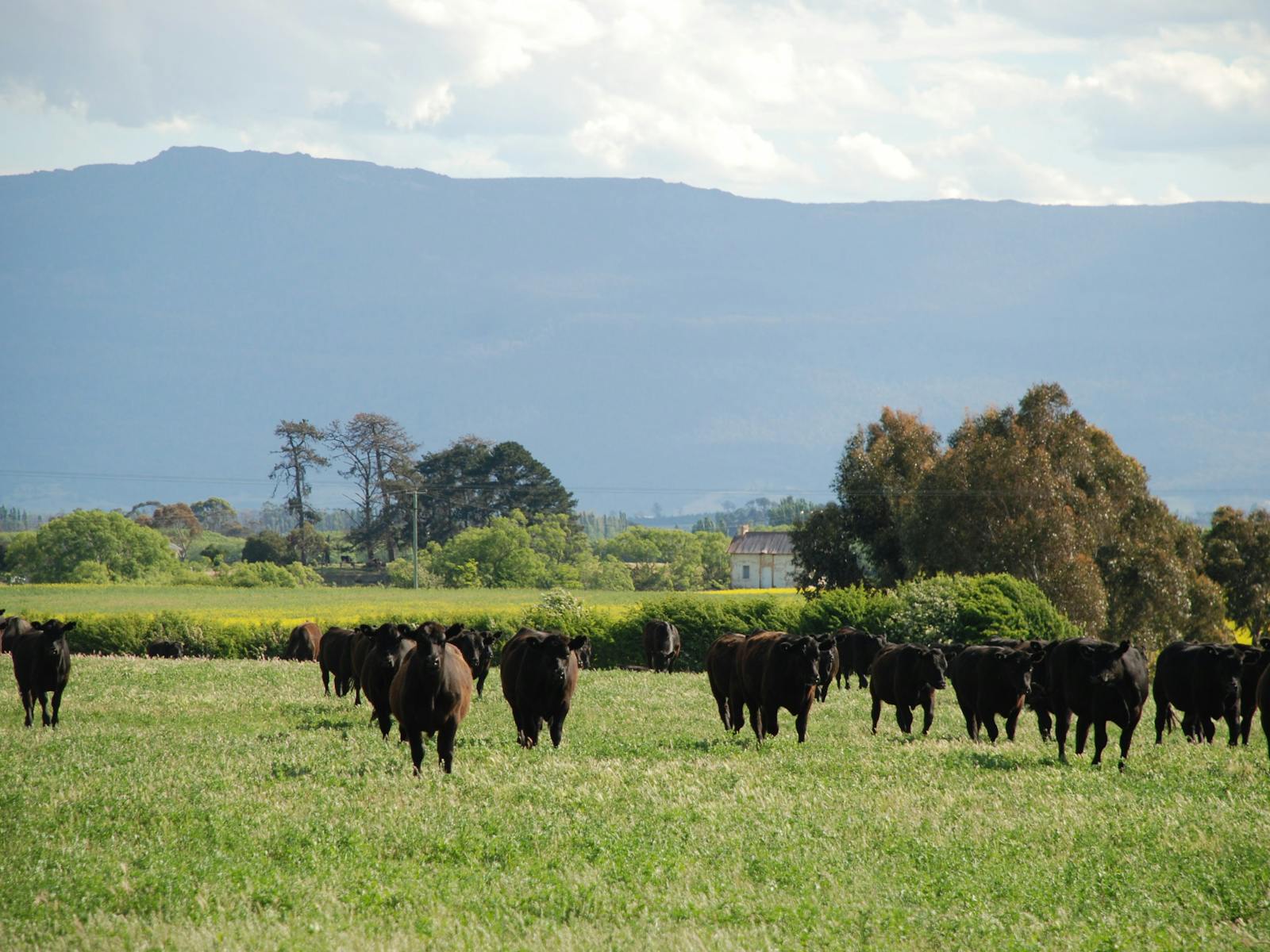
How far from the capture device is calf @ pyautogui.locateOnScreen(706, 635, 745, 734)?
21.8 m

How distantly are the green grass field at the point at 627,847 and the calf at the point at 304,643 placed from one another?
19330 mm

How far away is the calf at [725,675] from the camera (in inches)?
860

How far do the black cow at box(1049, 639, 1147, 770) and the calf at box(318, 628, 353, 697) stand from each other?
48.6ft

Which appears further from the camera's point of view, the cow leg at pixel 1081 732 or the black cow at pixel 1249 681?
the black cow at pixel 1249 681

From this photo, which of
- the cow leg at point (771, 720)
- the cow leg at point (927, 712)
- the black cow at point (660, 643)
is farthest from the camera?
the black cow at point (660, 643)

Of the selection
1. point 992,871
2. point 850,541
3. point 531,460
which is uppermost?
point 531,460

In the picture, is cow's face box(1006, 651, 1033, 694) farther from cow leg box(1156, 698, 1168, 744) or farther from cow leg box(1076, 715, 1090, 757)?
cow leg box(1156, 698, 1168, 744)

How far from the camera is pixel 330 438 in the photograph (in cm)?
16875

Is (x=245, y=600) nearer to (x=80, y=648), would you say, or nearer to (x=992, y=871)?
(x=80, y=648)

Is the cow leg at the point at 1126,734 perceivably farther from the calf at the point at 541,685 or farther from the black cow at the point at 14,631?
the black cow at the point at 14,631

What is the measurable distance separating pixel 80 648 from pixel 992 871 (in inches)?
1856

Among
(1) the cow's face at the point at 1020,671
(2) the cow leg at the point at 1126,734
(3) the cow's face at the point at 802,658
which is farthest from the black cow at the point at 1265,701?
(3) the cow's face at the point at 802,658

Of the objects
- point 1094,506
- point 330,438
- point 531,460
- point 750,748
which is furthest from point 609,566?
point 750,748

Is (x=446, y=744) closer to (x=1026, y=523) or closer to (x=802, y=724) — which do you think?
(x=802, y=724)
